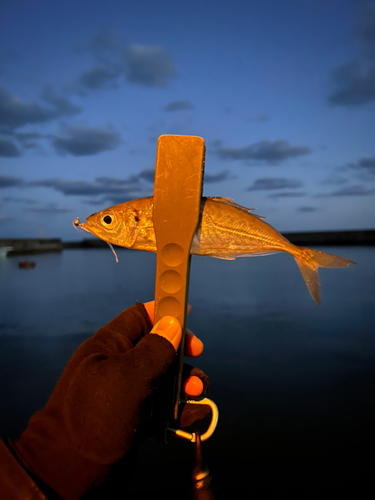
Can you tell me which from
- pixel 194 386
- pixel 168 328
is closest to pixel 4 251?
pixel 194 386

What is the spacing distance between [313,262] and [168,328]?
84 cm

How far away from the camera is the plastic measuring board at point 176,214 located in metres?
1.31

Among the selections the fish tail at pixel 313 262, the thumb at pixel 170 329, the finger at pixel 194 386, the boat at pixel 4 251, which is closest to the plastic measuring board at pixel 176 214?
the thumb at pixel 170 329

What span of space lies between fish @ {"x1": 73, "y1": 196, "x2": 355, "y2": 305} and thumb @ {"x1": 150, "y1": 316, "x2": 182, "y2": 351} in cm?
30

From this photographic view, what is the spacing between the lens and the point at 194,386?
1580 millimetres

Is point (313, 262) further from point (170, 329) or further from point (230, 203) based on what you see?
point (170, 329)

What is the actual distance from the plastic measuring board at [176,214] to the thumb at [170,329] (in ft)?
0.08

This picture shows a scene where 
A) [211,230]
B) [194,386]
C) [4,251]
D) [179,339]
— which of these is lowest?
[4,251]

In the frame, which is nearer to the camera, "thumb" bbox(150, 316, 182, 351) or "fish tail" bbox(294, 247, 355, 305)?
"thumb" bbox(150, 316, 182, 351)

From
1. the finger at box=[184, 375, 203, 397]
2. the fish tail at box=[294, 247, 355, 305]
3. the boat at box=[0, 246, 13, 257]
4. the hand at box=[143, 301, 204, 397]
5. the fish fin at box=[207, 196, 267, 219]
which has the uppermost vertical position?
the fish fin at box=[207, 196, 267, 219]

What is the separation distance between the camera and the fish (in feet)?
4.66

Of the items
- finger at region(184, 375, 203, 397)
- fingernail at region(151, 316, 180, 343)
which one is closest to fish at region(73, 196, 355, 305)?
fingernail at region(151, 316, 180, 343)

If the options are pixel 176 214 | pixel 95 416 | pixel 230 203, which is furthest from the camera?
pixel 230 203

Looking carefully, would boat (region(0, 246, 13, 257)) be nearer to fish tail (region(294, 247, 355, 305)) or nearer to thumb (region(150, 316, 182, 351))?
thumb (region(150, 316, 182, 351))
